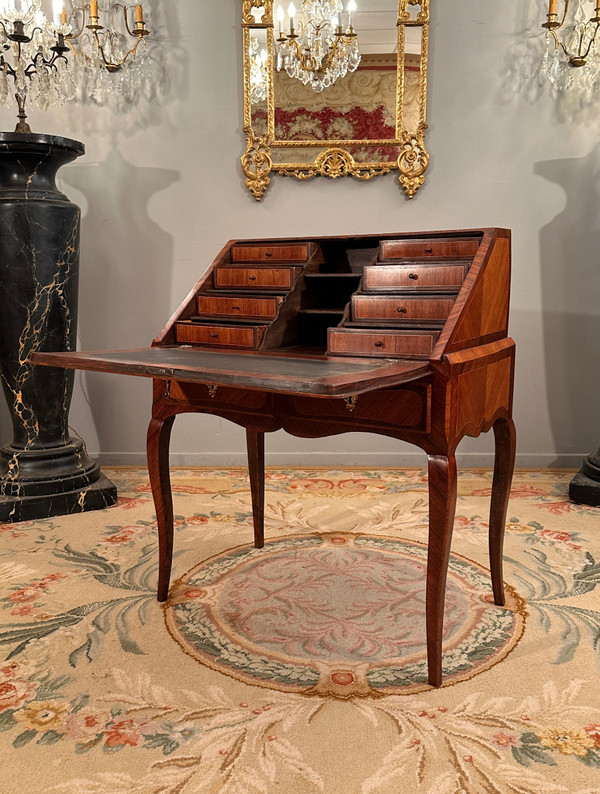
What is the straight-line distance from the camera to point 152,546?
128 inches

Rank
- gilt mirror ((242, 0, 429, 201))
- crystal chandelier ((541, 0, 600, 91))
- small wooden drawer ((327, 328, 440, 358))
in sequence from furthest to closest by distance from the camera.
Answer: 1. gilt mirror ((242, 0, 429, 201))
2. crystal chandelier ((541, 0, 600, 91))
3. small wooden drawer ((327, 328, 440, 358))

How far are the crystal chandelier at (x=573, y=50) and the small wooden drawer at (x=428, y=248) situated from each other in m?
2.36

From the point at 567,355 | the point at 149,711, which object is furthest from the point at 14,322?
the point at 567,355

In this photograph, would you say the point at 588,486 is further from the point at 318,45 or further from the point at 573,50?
the point at 318,45

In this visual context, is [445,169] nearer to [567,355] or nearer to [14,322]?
[567,355]

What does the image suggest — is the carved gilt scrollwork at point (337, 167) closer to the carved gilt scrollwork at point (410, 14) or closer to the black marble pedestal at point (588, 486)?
the carved gilt scrollwork at point (410, 14)

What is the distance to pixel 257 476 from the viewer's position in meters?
3.16

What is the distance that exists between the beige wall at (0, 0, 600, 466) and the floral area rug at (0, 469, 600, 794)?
1.00 meters

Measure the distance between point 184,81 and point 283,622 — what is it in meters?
3.34

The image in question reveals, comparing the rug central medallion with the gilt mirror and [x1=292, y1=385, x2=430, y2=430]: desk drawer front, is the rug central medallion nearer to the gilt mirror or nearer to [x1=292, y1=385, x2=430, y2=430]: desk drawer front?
[x1=292, y1=385, x2=430, y2=430]: desk drawer front

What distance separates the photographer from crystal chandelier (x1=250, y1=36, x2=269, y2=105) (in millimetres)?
4227

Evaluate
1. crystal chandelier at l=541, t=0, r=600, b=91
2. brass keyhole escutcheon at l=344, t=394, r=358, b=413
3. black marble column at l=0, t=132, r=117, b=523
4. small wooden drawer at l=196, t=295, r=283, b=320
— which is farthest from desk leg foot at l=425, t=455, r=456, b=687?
crystal chandelier at l=541, t=0, r=600, b=91

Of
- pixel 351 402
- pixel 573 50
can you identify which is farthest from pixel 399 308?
pixel 573 50

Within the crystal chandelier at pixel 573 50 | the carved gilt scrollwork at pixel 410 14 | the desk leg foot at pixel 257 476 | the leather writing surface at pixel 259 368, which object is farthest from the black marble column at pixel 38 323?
the crystal chandelier at pixel 573 50
